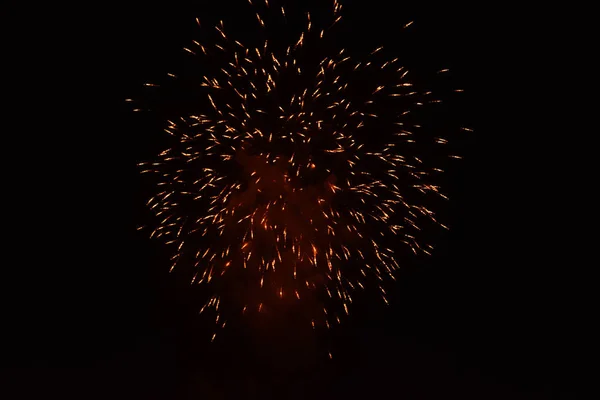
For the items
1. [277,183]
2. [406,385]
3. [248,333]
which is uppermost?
[277,183]

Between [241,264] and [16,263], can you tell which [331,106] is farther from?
[16,263]

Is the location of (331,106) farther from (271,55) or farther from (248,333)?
(248,333)

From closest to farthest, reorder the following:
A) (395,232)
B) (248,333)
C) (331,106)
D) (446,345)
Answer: (331,106), (395,232), (248,333), (446,345)

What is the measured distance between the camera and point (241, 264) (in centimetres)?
267

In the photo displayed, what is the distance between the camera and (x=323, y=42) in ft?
8.22

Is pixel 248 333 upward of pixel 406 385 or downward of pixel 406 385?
upward

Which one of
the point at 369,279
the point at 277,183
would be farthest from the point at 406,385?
the point at 277,183

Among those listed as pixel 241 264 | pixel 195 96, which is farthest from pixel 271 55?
pixel 241 264

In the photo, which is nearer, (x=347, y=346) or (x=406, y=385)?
(x=406, y=385)

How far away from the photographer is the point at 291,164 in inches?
95.7

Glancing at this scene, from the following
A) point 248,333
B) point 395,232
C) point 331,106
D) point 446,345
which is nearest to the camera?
point 331,106

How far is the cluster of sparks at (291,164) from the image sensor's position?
2.43 metres

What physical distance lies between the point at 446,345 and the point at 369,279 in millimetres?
536

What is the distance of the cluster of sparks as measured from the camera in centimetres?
243
